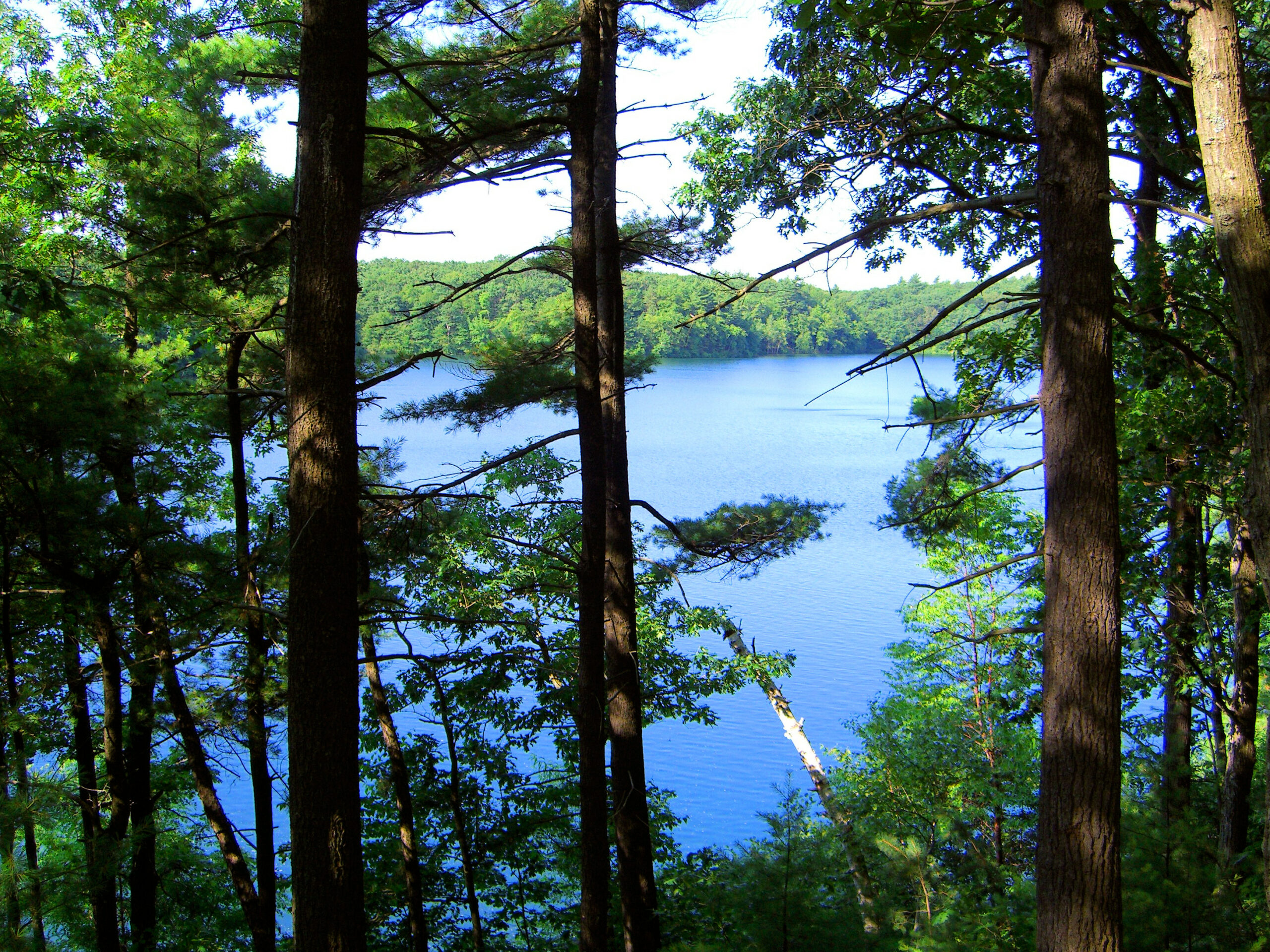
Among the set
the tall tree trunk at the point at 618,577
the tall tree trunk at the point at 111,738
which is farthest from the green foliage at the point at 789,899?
the tall tree trunk at the point at 111,738

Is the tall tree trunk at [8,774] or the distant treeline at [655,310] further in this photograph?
the distant treeline at [655,310]

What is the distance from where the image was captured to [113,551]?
6.45 metres

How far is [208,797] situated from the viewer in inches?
291

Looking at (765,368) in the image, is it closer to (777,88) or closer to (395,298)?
(395,298)

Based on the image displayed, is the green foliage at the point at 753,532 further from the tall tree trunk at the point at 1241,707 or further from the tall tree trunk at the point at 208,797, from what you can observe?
the tall tree trunk at the point at 208,797

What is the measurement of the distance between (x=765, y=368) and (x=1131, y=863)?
60731mm

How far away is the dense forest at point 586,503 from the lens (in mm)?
2855

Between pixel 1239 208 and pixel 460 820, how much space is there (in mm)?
8262

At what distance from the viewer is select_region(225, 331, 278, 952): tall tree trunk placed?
21.8ft

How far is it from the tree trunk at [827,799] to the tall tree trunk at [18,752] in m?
5.35

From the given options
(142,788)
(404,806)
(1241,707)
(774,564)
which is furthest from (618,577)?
(774,564)

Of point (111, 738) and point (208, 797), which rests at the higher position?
point (111, 738)

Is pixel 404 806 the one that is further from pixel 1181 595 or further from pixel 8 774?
pixel 1181 595

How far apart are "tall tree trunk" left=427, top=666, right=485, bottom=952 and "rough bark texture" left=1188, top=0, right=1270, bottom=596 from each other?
21.7ft
